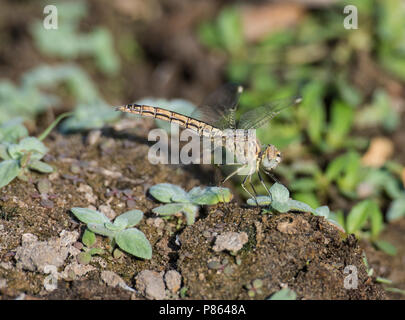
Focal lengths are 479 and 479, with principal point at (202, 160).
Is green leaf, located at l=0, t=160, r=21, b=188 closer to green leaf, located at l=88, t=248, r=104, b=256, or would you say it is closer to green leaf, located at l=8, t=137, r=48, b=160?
green leaf, located at l=8, t=137, r=48, b=160

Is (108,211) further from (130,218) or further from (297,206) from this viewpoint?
(297,206)

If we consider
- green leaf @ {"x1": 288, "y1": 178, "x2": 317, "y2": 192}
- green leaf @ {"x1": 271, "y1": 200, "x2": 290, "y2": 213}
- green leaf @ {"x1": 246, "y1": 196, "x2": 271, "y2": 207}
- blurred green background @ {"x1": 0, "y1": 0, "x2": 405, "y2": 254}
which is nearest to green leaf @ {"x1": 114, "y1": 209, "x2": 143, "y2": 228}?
green leaf @ {"x1": 246, "y1": 196, "x2": 271, "y2": 207}

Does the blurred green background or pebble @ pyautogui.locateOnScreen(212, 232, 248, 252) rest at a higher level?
the blurred green background

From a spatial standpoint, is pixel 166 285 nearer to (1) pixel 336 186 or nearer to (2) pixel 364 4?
(1) pixel 336 186

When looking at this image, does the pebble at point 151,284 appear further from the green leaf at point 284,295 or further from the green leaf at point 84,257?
the green leaf at point 284,295
